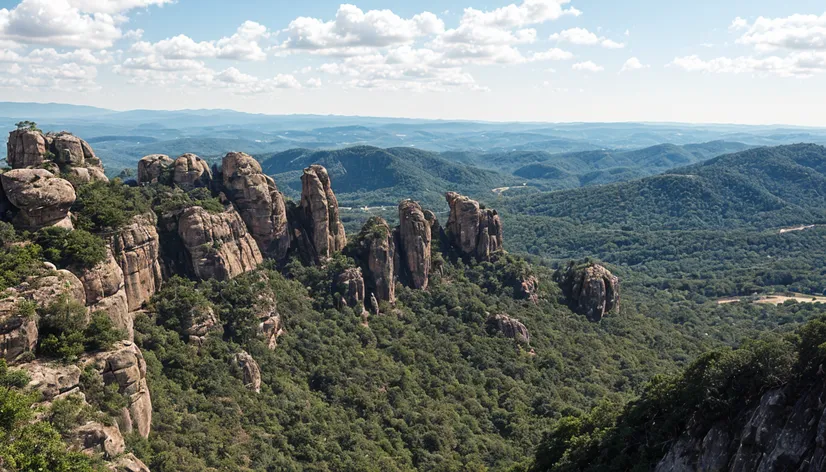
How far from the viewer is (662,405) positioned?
112 ft

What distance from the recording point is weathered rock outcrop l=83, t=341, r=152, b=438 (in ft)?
109

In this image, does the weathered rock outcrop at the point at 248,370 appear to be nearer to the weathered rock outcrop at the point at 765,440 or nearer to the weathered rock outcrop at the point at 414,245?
the weathered rock outcrop at the point at 414,245

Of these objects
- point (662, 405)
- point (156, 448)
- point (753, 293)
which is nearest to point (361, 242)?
point (156, 448)

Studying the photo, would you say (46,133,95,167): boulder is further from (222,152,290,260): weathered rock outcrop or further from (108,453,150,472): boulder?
(108,453,150,472): boulder

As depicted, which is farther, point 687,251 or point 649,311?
point 687,251

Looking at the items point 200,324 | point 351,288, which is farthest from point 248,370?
point 351,288

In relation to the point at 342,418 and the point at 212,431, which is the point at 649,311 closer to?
the point at 342,418

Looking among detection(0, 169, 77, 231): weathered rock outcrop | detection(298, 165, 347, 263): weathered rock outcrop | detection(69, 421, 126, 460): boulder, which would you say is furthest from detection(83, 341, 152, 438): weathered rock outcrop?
detection(298, 165, 347, 263): weathered rock outcrop

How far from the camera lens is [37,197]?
4116 centimetres

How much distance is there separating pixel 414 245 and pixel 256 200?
838 inches

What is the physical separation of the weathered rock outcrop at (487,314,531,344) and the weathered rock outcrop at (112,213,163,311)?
126 feet

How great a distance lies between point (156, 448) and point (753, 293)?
132640 mm

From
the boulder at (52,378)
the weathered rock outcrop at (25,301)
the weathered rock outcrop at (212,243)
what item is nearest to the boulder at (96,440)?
the boulder at (52,378)

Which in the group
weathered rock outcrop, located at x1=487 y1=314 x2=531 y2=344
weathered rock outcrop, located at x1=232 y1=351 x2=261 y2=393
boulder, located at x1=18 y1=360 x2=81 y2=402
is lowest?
weathered rock outcrop, located at x1=487 y1=314 x2=531 y2=344
